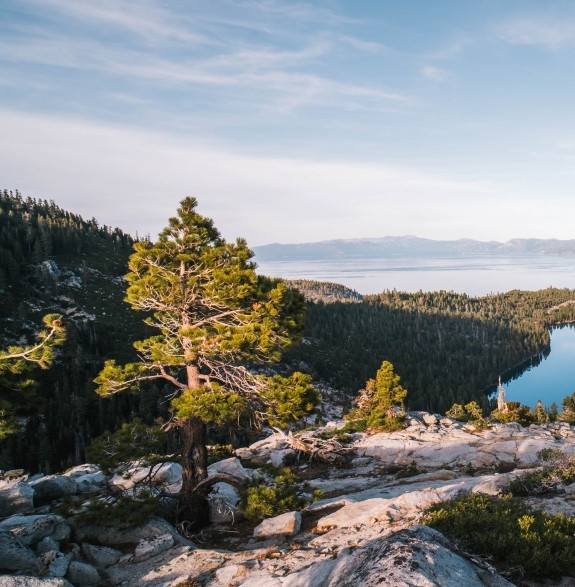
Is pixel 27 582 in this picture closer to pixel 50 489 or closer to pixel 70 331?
pixel 50 489

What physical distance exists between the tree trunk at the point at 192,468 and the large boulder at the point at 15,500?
24.0ft

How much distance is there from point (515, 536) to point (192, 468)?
1096 centimetres

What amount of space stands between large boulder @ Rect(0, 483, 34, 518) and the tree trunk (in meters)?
7.32

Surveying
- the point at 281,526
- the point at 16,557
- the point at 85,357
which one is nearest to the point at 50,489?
the point at 16,557

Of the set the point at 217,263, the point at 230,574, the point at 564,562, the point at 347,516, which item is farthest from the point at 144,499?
the point at 564,562

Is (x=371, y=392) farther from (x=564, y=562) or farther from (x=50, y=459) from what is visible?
(x=50, y=459)

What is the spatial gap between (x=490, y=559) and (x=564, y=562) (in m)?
1.32

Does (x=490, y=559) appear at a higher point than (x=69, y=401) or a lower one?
higher

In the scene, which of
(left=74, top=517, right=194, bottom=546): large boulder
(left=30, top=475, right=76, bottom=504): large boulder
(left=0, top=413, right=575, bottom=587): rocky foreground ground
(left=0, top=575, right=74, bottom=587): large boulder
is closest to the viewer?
(left=0, top=413, right=575, bottom=587): rocky foreground ground

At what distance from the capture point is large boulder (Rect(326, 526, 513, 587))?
20.2 feet

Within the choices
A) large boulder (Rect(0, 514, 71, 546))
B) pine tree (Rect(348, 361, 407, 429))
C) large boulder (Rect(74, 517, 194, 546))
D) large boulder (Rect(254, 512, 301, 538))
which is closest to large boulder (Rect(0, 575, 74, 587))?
large boulder (Rect(0, 514, 71, 546))

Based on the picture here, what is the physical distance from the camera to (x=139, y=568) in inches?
460

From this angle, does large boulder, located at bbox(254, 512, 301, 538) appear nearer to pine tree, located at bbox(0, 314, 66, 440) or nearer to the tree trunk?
the tree trunk

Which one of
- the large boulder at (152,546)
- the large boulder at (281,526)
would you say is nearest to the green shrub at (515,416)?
the large boulder at (281,526)
